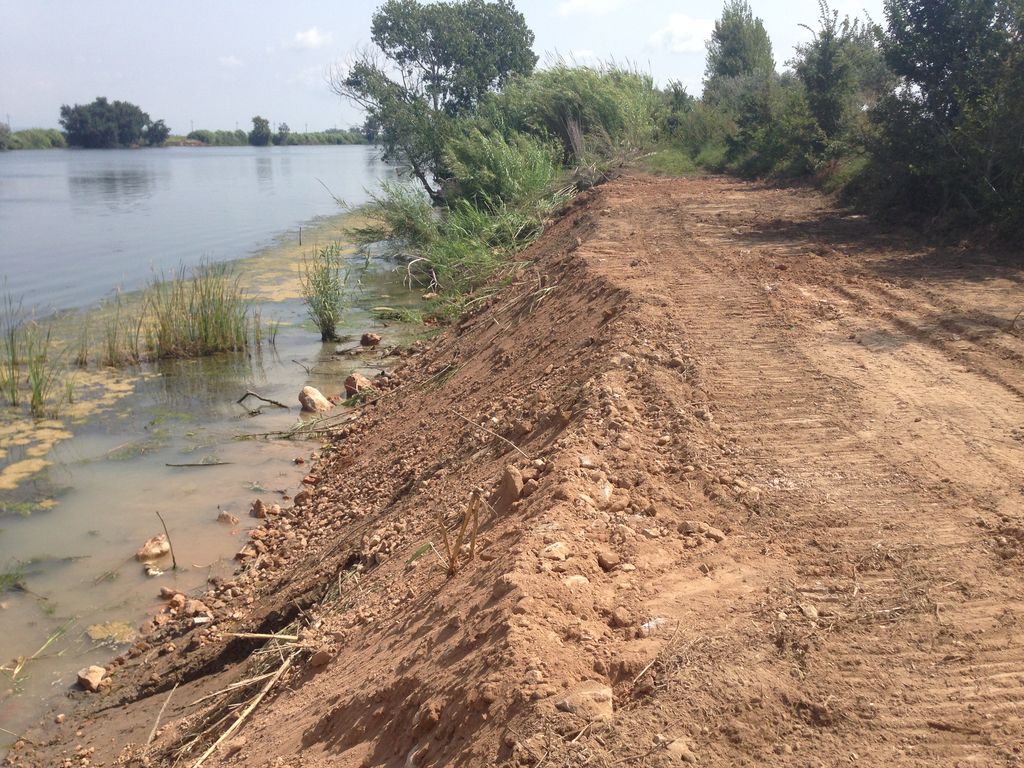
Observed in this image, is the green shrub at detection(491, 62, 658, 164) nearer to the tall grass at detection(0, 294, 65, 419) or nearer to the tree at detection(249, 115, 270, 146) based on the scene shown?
the tall grass at detection(0, 294, 65, 419)

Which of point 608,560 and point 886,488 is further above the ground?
point 886,488

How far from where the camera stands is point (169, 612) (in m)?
5.55

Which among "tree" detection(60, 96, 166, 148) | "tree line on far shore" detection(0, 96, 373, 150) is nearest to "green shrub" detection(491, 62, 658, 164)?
"tree line on far shore" detection(0, 96, 373, 150)

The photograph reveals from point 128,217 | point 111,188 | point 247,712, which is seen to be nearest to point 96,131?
point 111,188

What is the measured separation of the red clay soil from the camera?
8.35 feet

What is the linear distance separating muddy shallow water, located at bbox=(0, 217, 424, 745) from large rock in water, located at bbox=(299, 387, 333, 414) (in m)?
0.14

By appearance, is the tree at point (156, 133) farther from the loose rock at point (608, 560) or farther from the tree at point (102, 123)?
the loose rock at point (608, 560)

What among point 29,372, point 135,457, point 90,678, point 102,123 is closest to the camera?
point 90,678

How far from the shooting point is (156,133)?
75.5 m

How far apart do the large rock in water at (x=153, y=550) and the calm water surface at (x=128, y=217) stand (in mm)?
9268

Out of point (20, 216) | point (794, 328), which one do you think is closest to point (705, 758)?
point (794, 328)

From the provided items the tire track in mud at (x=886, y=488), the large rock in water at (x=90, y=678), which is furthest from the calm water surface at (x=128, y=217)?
the tire track in mud at (x=886, y=488)

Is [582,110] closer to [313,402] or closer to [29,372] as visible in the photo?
[313,402]

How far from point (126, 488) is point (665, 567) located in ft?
19.0
